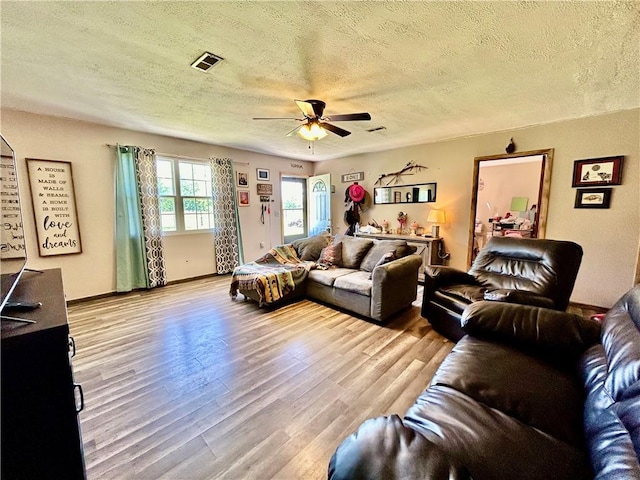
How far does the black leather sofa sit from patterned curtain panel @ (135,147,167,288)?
4277mm

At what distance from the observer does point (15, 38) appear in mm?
1731

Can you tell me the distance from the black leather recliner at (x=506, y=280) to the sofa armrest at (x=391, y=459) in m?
1.67

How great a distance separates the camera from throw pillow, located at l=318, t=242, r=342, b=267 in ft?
12.8

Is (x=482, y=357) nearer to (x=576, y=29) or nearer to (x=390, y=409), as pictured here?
(x=390, y=409)

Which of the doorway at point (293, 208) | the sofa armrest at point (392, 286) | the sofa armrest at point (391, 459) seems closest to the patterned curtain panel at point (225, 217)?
the doorway at point (293, 208)

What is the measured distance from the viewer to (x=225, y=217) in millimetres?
4938

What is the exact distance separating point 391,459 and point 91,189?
4.65 metres

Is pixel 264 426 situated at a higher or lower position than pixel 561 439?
lower

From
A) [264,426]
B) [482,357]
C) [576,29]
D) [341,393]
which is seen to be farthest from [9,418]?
[576,29]

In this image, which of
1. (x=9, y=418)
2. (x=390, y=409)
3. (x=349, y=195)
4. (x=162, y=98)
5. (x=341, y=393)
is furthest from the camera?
→ (x=349, y=195)

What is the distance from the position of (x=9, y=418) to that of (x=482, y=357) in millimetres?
1911

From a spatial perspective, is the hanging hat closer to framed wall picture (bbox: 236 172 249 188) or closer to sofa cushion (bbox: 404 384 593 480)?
framed wall picture (bbox: 236 172 249 188)

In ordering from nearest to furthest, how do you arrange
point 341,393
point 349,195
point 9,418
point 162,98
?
point 9,418
point 341,393
point 162,98
point 349,195

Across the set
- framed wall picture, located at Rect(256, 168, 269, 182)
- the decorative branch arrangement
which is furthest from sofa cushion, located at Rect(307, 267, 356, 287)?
framed wall picture, located at Rect(256, 168, 269, 182)
